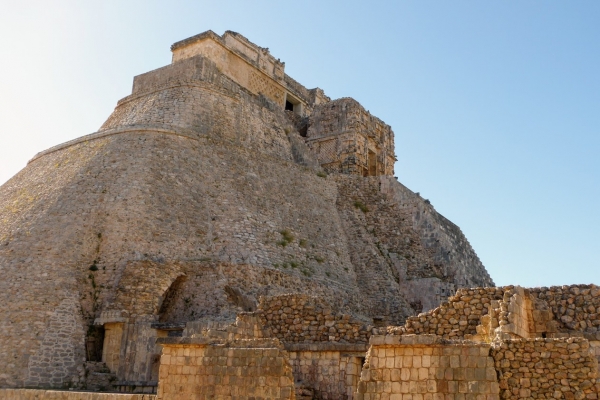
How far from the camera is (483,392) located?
7.44m

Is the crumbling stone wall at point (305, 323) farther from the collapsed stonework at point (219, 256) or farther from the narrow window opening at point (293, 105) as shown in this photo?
the narrow window opening at point (293, 105)

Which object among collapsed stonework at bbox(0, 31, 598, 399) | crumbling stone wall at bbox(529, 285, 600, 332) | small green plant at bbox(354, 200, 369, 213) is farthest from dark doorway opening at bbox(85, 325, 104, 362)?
small green plant at bbox(354, 200, 369, 213)

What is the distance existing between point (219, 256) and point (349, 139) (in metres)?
13.2

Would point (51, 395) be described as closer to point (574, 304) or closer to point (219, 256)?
point (219, 256)

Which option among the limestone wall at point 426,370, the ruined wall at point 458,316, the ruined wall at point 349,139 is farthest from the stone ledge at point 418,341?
the ruined wall at point 349,139

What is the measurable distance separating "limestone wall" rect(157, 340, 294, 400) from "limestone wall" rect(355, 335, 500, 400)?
1.28 metres

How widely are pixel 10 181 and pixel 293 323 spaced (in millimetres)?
16501

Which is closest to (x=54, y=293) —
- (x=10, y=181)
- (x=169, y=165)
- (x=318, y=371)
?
(x=169, y=165)

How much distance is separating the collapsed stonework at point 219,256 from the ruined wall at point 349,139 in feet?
0.37

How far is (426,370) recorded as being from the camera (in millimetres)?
7742

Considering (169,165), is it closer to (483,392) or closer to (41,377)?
(41,377)

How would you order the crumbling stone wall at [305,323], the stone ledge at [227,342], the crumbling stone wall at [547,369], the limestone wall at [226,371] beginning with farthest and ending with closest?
the crumbling stone wall at [305,323] → the stone ledge at [227,342] → the limestone wall at [226,371] → the crumbling stone wall at [547,369]

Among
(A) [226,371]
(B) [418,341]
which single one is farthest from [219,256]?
(B) [418,341]

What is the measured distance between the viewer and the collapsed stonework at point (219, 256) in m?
10.2
